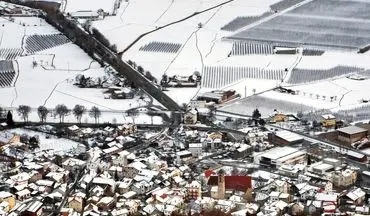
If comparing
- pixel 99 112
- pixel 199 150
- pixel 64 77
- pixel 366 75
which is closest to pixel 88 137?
pixel 99 112

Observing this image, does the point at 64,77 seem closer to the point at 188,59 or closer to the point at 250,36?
the point at 188,59

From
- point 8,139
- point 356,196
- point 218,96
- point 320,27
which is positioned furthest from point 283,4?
point 356,196

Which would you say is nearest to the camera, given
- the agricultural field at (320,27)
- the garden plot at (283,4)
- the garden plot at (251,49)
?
the garden plot at (251,49)

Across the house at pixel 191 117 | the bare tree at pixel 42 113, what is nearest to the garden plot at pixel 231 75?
the house at pixel 191 117

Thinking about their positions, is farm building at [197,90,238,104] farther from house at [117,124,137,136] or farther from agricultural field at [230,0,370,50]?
agricultural field at [230,0,370,50]

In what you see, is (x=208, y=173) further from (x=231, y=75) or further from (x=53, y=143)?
(x=231, y=75)

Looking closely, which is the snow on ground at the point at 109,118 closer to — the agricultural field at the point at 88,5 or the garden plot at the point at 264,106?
the garden plot at the point at 264,106
